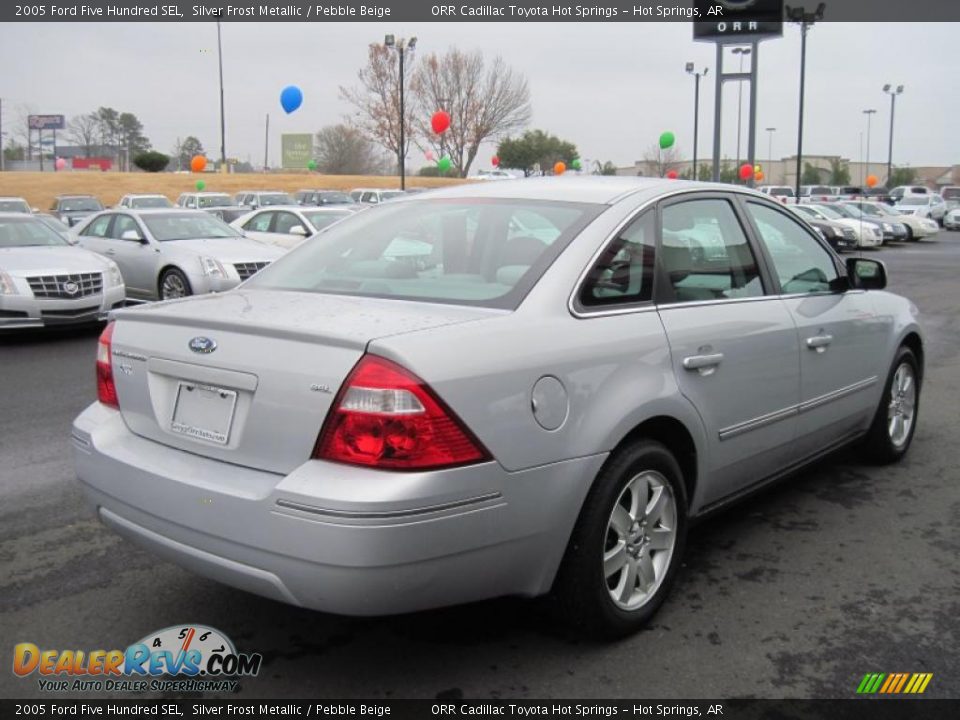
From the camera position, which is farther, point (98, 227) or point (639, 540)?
point (98, 227)

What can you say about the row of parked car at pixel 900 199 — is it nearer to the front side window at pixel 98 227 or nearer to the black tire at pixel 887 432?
the front side window at pixel 98 227

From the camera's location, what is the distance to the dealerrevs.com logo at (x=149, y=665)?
2945 millimetres

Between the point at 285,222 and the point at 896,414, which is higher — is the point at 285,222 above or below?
above

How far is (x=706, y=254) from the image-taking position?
390 centimetres

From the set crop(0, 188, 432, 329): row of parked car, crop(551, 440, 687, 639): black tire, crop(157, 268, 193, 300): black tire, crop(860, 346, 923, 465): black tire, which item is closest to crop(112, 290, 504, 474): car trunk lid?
crop(551, 440, 687, 639): black tire

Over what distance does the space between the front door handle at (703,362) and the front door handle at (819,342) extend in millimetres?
859

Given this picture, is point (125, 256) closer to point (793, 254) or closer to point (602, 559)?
point (793, 254)

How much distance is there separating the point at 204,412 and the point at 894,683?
2430mm

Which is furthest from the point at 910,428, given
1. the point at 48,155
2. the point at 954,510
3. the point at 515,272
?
the point at 48,155

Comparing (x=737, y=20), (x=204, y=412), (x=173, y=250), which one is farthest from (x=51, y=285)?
(x=737, y=20)

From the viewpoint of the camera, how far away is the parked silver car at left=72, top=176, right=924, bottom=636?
8.46 ft

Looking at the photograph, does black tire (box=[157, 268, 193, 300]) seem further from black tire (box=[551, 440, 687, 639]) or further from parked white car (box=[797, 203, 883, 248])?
parked white car (box=[797, 203, 883, 248])

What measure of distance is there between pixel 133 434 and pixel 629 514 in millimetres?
1793

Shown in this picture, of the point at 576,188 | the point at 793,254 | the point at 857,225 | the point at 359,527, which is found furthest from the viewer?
the point at 857,225
